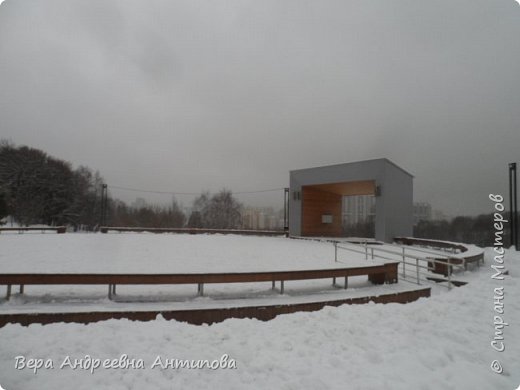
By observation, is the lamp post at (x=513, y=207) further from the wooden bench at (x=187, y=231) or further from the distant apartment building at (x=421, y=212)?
the wooden bench at (x=187, y=231)

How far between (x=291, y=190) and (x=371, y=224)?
62.2 ft

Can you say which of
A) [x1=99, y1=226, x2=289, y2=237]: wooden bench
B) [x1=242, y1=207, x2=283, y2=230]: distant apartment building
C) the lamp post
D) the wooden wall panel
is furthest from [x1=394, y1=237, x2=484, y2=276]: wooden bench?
[x1=242, y1=207, x2=283, y2=230]: distant apartment building

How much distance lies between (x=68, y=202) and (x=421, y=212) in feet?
126

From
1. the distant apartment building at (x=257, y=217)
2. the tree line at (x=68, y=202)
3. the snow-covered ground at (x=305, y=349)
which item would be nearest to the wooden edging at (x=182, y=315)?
the snow-covered ground at (x=305, y=349)

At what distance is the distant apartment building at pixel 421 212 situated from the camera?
60.0 ft

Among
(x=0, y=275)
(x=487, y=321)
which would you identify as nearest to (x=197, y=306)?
(x=0, y=275)

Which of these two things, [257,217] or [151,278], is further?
[257,217]

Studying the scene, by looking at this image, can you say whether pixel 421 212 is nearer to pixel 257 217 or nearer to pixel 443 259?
pixel 443 259

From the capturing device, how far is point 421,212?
19.5 meters

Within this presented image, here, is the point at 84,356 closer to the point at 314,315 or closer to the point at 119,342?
the point at 119,342

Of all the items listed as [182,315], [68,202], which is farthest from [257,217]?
[182,315]

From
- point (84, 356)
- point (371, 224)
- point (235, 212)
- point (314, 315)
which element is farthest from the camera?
point (235, 212)

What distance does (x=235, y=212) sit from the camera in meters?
44.8

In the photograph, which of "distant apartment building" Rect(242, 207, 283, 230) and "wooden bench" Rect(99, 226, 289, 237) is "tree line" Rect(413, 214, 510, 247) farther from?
"distant apartment building" Rect(242, 207, 283, 230)
